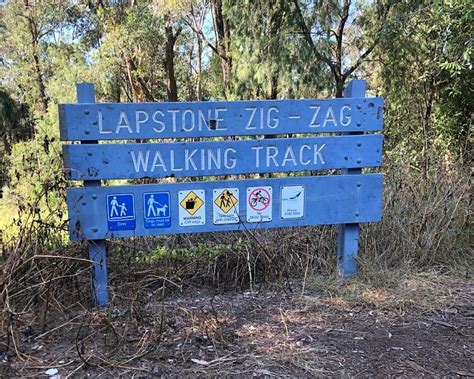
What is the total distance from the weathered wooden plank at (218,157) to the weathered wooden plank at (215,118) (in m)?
0.07

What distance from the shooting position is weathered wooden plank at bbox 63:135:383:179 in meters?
2.78

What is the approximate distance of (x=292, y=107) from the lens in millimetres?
3027

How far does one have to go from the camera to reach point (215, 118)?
9.59ft

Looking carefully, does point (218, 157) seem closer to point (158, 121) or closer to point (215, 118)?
point (215, 118)

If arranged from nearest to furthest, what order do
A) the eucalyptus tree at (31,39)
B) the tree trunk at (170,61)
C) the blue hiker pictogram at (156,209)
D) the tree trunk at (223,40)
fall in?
the blue hiker pictogram at (156,209)
the tree trunk at (223,40)
the tree trunk at (170,61)
the eucalyptus tree at (31,39)

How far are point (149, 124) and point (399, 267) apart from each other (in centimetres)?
211

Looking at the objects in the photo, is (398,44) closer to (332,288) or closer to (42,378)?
(332,288)

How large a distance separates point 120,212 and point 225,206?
0.66 meters

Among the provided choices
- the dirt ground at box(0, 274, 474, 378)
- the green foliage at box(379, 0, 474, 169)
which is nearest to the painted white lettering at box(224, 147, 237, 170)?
the dirt ground at box(0, 274, 474, 378)


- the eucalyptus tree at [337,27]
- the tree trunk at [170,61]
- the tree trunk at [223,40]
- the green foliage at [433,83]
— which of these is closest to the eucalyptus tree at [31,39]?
the tree trunk at [170,61]

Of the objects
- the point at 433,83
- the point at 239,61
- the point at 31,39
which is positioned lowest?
the point at 433,83

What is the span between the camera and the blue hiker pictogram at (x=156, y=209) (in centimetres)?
288

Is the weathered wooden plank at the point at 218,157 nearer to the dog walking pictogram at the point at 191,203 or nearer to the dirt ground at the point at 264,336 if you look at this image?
the dog walking pictogram at the point at 191,203

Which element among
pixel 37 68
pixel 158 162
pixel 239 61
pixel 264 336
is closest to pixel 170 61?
pixel 239 61
